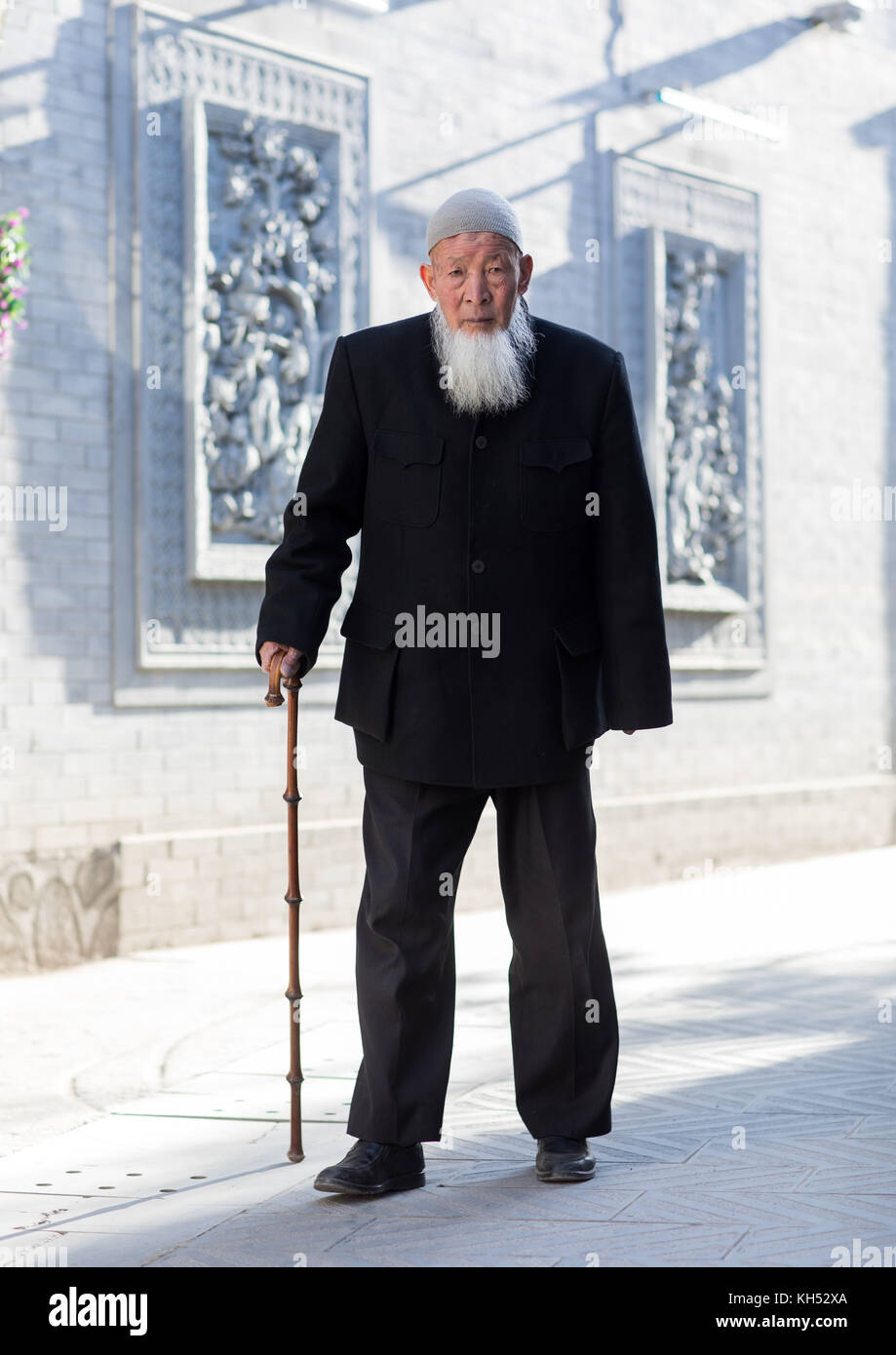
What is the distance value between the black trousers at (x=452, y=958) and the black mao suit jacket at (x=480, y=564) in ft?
0.34

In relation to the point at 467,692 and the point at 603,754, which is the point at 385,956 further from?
the point at 603,754

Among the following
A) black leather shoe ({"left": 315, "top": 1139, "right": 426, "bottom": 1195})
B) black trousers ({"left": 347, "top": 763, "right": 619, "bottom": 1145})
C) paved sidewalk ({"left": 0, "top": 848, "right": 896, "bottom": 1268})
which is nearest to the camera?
paved sidewalk ({"left": 0, "top": 848, "right": 896, "bottom": 1268})

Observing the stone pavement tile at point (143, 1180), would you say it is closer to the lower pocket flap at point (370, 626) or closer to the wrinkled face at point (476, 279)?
the lower pocket flap at point (370, 626)

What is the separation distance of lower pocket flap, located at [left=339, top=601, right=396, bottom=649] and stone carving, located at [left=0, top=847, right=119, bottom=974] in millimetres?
3990

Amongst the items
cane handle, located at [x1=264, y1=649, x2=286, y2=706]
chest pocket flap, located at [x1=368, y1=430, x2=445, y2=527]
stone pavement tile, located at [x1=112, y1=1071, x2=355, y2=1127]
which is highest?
chest pocket flap, located at [x1=368, y1=430, x2=445, y2=527]

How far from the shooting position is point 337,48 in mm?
9078

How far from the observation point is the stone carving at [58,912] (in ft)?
24.0

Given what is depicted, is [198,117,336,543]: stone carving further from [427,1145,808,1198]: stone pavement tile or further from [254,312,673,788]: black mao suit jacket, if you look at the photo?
[427,1145,808,1198]: stone pavement tile

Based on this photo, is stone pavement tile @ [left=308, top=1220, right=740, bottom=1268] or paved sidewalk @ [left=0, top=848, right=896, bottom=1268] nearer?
stone pavement tile @ [left=308, top=1220, right=740, bottom=1268]

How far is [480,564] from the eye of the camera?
3.72 m

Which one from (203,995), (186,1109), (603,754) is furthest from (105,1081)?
(603,754)

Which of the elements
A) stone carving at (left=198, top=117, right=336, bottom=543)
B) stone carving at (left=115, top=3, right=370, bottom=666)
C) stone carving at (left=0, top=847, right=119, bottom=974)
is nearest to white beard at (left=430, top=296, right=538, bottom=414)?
stone carving at (left=0, top=847, right=119, bottom=974)

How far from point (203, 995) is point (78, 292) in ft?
10.6

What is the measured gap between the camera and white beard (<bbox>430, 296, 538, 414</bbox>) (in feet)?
12.2
